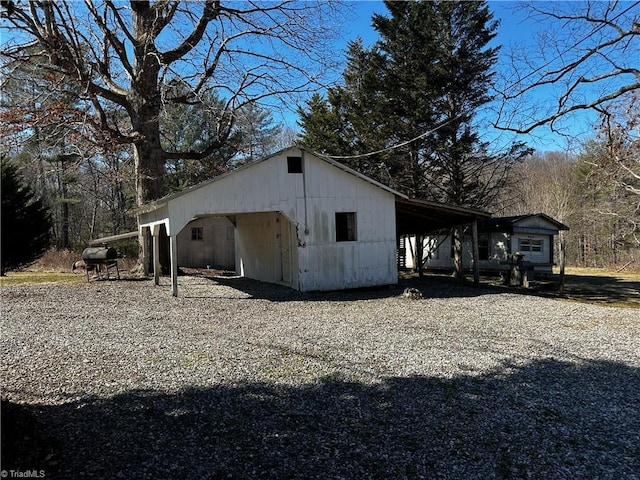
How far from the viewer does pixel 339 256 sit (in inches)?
505

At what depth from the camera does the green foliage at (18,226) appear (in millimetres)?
15742

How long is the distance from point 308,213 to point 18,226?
11745mm

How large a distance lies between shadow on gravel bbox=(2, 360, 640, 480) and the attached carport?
9.16 metres

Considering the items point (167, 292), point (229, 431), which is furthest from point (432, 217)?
point (229, 431)

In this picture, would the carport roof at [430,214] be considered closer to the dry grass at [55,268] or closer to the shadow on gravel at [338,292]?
the shadow on gravel at [338,292]

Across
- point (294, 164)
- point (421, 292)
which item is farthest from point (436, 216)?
point (294, 164)

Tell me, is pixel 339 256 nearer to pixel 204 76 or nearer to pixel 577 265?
pixel 204 76

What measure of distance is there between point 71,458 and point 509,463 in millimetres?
3110

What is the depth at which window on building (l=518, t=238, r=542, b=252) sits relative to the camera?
70.9ft

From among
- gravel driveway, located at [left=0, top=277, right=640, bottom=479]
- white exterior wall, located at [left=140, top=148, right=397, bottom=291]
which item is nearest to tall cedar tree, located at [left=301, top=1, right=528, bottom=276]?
white exterior wall, located at [left=140, top=148, right=397, bottom=291]

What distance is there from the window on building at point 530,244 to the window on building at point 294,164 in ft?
46.7

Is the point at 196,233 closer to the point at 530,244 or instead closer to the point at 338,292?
the point at 338,292

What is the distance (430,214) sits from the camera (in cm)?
1548

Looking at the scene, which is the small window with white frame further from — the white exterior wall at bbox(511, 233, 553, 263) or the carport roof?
the carport roof
